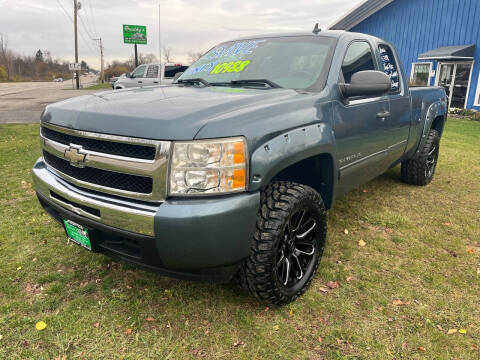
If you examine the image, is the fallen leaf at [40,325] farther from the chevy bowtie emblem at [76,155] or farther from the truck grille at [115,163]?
the chevy bowtie emblem at [76,155]

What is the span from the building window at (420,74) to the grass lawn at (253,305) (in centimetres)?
1437

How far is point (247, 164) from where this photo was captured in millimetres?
1962

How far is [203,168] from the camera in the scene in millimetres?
1892

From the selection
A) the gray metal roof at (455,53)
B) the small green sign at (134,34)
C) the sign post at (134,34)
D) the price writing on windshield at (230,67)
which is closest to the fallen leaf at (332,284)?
the price writing on windshield at (230,67)

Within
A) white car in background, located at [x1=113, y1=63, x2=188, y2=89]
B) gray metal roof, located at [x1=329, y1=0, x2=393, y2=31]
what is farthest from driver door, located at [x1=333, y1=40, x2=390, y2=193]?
gray metal roof, located at [x1=329, y1=0, x2=393, y2=31]

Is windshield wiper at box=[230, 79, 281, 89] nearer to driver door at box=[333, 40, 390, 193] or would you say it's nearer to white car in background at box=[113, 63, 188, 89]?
driver door at box=[333, 40, 390, 193]

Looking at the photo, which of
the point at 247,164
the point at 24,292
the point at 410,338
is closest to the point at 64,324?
the point at 24,292

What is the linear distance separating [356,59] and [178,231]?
2.35 meters

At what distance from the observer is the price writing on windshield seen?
3.18 meters

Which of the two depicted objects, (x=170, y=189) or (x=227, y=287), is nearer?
(x=170, y=189)

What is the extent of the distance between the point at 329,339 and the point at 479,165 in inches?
221

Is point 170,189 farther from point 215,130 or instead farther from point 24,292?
point 24,292

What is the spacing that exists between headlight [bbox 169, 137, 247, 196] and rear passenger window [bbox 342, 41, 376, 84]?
162cm

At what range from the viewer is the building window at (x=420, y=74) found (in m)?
16.1
